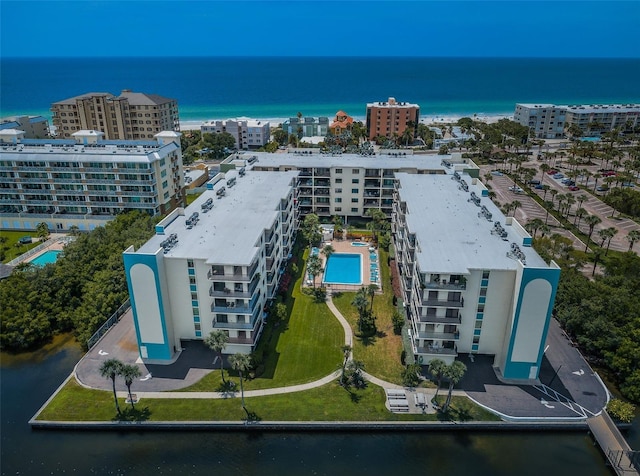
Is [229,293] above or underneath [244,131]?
underneath

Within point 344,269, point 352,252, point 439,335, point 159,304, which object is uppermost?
point 159,304

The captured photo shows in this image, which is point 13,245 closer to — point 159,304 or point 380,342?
point 159,304

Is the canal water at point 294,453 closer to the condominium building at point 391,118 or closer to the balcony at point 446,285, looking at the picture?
the balcony at point 446,285

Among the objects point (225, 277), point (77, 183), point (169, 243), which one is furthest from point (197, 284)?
point (77, 183)

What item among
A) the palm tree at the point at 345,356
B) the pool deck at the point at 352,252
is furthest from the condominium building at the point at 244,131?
the palm tree at the point at 345,356

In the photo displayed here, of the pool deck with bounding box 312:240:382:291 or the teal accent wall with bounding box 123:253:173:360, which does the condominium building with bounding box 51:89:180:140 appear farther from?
the teal accent wall with bounding box 123:253:173:360

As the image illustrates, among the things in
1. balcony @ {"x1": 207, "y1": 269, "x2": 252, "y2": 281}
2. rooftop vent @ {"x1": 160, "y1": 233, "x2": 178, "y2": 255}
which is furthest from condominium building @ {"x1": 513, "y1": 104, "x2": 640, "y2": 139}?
rooftop vent @ {"x1": 160, "y1": 233, "x2": 178, "y2": 255}

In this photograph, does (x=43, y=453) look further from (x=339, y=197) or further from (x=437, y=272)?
(x=339, y=197)
